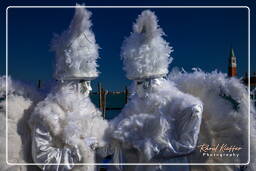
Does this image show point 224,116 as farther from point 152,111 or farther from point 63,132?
point 63,132

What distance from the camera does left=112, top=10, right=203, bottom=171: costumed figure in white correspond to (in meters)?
3.59

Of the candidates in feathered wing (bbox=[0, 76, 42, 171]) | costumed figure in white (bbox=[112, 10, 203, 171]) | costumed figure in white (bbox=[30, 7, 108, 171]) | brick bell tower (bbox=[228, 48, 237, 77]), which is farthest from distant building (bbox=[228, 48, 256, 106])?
feathered wing (bbox=[0, 76, 42, 171])

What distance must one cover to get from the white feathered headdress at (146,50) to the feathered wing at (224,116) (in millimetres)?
521

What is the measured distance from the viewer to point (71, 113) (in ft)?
11.8

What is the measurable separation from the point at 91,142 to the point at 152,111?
61 cm

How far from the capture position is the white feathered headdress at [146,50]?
12.1 feet

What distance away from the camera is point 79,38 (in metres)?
3.71

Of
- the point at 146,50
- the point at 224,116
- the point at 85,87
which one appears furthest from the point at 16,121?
the point at 224,116

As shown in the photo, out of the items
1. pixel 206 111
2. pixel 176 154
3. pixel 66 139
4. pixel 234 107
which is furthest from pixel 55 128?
pixel 234 107

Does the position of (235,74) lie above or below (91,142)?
above

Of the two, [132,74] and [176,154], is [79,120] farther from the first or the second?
[176,154]

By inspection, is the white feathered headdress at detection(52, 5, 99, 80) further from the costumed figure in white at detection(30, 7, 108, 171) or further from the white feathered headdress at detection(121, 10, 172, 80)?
the white feathered headdress at detection(121, 10, 172, 80)

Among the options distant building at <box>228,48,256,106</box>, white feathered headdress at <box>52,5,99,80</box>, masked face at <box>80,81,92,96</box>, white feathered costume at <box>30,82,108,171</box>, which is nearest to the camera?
white feathered costume at <box>30,82,108,171</box>

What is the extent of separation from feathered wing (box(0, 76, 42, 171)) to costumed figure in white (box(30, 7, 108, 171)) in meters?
0.12
